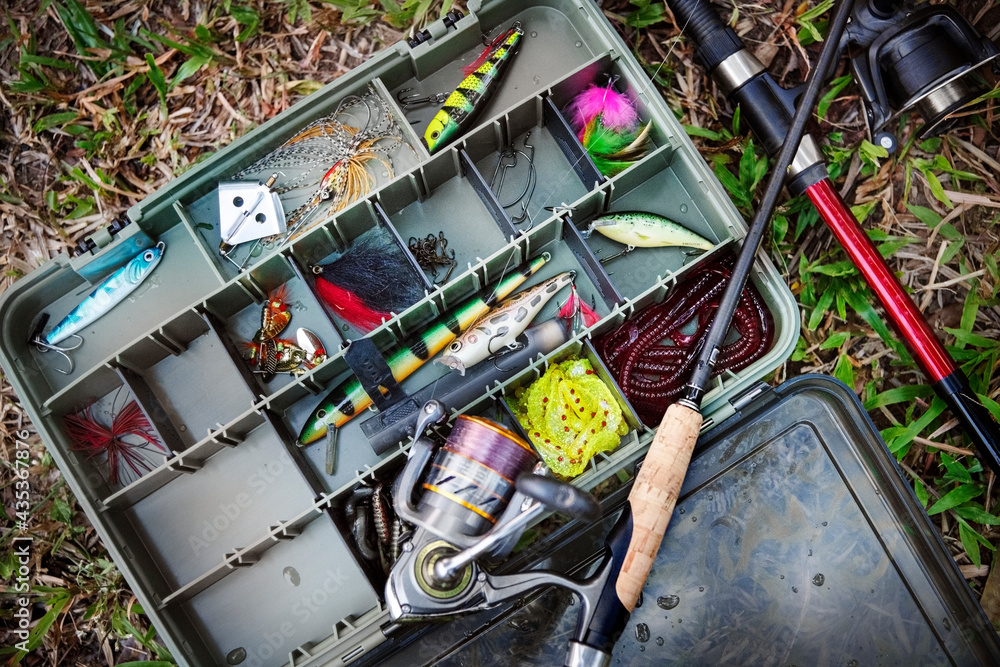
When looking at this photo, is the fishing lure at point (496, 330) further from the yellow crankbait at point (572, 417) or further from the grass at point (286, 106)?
the grass at point (286, 106)

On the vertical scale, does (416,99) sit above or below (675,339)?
above

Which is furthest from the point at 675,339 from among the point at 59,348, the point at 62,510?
the point at 62,510

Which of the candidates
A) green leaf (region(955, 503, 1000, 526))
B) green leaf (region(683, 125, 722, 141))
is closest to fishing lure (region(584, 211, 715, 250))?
green leaf (region(683, 125, 722, 141))

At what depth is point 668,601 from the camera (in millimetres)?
2812

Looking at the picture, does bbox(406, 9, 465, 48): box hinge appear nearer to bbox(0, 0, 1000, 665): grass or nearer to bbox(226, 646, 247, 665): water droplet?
bbox(0, 0, 1000, 665): grass

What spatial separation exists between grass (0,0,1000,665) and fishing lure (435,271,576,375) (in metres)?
1.14

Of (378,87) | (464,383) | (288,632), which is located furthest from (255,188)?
(288,632)

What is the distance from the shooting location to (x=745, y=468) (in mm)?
2895

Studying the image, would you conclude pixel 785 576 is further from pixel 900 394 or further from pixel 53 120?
pixel 53 120

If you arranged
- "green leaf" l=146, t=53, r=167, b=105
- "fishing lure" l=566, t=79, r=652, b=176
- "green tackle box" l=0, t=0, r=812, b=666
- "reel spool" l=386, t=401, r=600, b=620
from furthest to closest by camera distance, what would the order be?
"green leaf" l=146, t=53, r=167, b=105
"fishing lure" l=566, t=79, r=652, b=176
"green tackle box" l=0, t=0, r=812, b=666
"reel spool" l=386, t=401, r=600, b=620

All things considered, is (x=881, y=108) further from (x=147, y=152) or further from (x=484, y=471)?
(x=147, y=152)

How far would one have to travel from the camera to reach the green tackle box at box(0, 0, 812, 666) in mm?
2904

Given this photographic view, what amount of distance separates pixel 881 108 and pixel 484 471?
2.42 metres

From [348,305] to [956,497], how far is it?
9.33 ft
